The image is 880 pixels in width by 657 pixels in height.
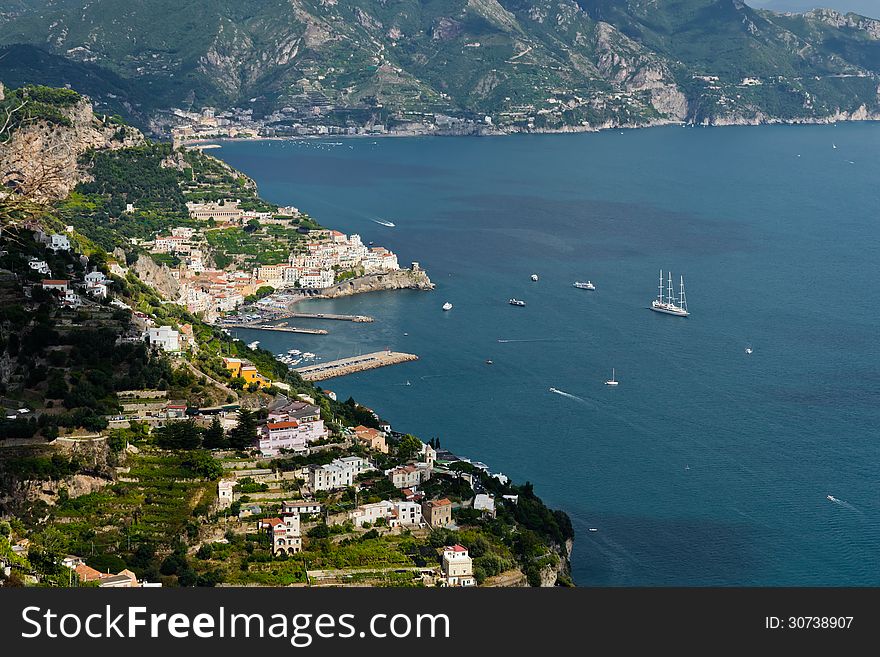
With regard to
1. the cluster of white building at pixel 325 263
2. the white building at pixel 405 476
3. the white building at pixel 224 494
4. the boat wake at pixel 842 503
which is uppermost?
the white building at pixel 224 494

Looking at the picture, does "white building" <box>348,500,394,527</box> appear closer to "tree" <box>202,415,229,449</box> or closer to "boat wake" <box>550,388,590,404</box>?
"tree" <box>202,415,229,449</box>

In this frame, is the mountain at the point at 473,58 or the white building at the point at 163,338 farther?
the mountain at the point at 473,58

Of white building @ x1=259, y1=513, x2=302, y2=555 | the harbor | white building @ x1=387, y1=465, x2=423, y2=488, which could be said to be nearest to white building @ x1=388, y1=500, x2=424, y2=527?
white building @ x1=387, y1=465, x2=423, y2=488

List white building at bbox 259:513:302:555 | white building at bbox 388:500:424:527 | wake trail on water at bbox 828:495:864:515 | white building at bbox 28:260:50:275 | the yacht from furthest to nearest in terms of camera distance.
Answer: the yacht < white building at bbox 28:260:50:275 < wake trail on water at bbox 828:495:864:515 < white building at bbox 388:500:424:527 < white building at bbox 259:513:302:555

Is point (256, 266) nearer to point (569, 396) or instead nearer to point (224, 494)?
point (569, 396)

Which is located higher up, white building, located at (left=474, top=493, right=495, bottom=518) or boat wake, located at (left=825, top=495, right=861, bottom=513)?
white building, located at (left=474, top=493, right=495, bottom=518)

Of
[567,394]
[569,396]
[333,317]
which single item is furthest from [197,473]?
[333,317]

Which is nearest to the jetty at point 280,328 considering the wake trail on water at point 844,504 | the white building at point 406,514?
the wake trail on water at point 844,504

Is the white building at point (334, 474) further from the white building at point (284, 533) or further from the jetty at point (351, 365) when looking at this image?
the jetty at point (351, 365)
